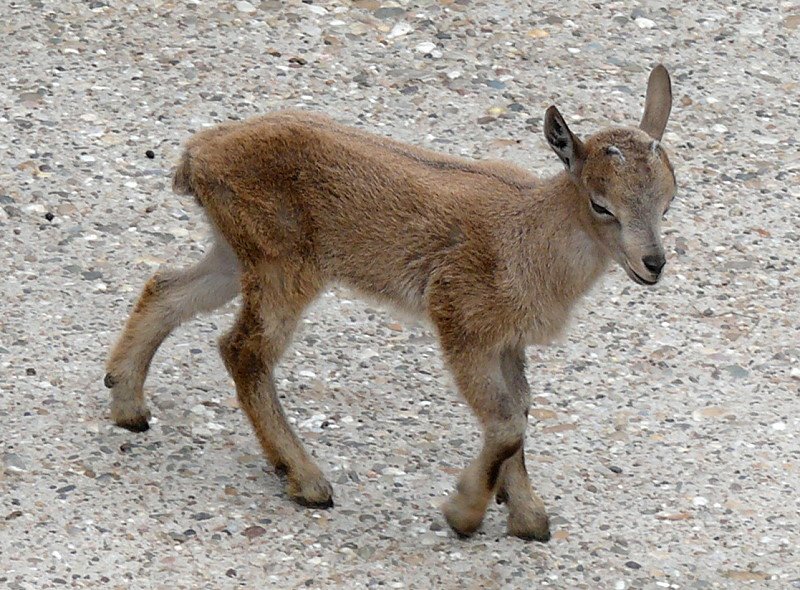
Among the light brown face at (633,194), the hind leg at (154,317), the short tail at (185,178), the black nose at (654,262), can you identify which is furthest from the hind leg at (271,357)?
the black nose at (654,262)

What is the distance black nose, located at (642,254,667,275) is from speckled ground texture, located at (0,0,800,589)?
4.35 ft

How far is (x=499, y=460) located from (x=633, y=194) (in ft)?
4.10

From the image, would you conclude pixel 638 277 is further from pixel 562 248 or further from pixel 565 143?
pixel 565 143

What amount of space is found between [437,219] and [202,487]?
5.14ft

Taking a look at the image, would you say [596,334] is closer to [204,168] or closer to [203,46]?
[204,168]

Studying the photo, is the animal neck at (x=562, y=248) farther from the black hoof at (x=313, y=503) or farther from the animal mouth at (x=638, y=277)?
the black hoof at (x=313, y=503)

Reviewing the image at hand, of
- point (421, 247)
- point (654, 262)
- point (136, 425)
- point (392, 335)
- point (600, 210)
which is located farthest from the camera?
point (392, 335)

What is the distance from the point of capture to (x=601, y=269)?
6832mm

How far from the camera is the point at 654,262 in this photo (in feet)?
20.7

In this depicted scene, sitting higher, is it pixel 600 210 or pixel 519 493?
pixel 600 210

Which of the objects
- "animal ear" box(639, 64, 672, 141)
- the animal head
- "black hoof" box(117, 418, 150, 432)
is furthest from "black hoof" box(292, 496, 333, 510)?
"animal ear" box(639, 64, 672, 141)

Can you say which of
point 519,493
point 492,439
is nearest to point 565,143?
point 492,439

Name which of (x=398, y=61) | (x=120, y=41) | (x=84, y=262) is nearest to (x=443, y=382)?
(x=84, y=262)

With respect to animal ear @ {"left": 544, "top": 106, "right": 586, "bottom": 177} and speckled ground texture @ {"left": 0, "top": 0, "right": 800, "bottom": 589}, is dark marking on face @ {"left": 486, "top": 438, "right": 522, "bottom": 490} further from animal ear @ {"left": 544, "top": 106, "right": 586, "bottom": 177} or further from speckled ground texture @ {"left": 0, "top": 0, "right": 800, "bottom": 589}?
animal ear @ {"left": 544, "top": 106, "right": 586, "bottom": 177}
